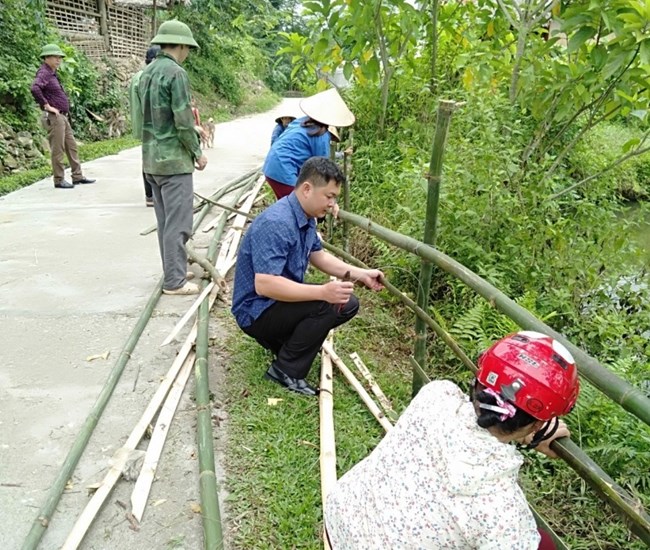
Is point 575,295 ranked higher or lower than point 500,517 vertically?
lower

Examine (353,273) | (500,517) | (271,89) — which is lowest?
(271,89)

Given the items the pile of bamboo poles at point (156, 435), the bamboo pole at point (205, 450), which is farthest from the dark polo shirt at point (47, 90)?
the bamboo pole at point (205, 450)

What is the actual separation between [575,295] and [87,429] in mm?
3326

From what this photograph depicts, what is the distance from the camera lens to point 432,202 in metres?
2.57

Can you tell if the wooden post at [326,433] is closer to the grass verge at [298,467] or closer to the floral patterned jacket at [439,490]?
the grass verge at [298,467]

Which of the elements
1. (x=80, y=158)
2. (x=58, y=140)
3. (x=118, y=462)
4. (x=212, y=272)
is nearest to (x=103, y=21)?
(x=80, y=158)

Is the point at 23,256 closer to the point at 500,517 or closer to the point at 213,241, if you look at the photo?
the point at 213,241

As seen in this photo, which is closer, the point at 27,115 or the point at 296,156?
the point at 296,156

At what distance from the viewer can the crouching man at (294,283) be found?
9.06ft

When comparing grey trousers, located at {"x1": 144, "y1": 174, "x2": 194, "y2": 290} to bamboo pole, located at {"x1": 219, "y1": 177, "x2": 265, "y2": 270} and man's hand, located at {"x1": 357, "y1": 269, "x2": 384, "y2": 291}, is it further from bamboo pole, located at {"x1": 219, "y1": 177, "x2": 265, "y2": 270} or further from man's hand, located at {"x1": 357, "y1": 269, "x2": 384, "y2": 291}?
man's hand, located at {"x1": 357, "y1": 269, "x2": 384, "y2": 291}

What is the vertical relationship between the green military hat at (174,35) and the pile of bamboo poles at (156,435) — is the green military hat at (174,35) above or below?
above

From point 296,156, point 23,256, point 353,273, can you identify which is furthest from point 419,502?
point 23,256

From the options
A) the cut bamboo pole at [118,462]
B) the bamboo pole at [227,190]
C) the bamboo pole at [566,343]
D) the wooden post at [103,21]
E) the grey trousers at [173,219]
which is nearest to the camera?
the bamboo pole at [566,343]

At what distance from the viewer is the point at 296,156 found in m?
4.23
